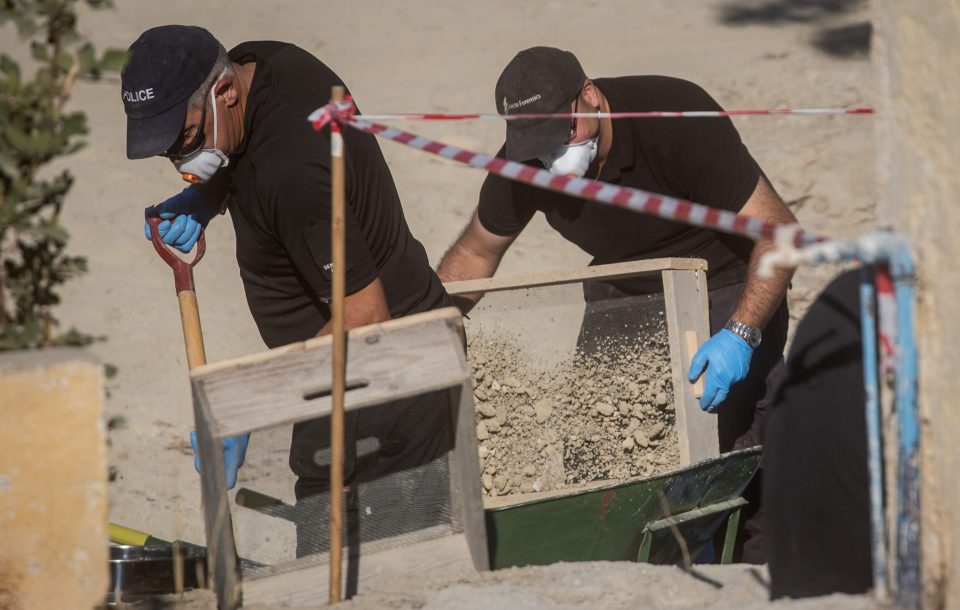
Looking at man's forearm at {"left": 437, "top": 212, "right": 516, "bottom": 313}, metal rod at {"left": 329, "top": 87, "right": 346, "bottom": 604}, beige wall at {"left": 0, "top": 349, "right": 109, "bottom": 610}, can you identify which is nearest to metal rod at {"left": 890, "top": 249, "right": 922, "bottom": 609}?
metal rod at {"left": 329, "top": 87, "right": 346, "bottom": 604}

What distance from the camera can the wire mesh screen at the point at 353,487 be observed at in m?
2.71

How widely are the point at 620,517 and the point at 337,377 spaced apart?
3.94ft

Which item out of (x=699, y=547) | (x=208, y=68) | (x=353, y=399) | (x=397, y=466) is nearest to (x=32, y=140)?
(x=353, y=399)

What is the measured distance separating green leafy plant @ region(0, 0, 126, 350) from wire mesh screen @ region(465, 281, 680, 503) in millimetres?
1733

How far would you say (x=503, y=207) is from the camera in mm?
4078

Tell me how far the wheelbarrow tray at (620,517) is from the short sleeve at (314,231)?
0.73 m

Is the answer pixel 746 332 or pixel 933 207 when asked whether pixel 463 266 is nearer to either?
pixel 746 332

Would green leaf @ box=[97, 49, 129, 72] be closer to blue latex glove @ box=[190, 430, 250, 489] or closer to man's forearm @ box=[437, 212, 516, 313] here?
blue latex glove @ box=[190, 430, 250, 489]

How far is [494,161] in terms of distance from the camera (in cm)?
250

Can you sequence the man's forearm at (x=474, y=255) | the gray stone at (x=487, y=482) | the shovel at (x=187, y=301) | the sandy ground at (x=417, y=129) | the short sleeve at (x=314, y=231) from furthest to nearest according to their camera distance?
the sandy ground at (x=417, y=129) → the man's forearm at (x=474, y=255) → the gray stone at (x=487, y=482) → the shovel at (x=187, y=301) → the short sleeve at (x=314, y=231)

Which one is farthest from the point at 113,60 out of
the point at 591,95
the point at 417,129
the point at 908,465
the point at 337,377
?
the point at 417,129

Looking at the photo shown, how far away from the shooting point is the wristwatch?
3611 millimetres

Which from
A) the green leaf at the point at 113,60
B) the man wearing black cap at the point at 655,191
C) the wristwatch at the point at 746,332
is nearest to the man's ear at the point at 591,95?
the man wearing black cap at the point at 655,191

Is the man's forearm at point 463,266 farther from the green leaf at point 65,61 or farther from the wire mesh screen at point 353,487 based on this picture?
the green leaf at point 65,61
